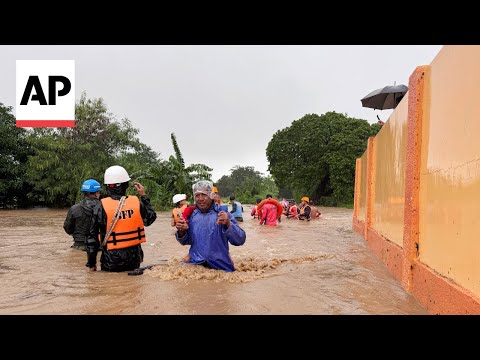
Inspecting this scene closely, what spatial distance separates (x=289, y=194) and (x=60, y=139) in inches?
1049

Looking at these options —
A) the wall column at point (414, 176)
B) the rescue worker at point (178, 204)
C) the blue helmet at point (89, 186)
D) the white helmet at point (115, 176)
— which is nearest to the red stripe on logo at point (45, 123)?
the rescue worker at point (178, 204)

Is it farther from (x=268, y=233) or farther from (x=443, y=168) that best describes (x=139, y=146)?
(x=443, y=168)

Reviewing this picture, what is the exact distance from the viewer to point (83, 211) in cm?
687

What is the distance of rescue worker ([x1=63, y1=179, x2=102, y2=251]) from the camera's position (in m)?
6.77

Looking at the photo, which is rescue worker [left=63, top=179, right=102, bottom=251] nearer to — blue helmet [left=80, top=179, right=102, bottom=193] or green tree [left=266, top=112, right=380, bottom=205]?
blue helmet [left=80, top=179, right=102, bottom=193]

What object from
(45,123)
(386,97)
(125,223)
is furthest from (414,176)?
(45,123)

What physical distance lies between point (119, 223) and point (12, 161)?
25600mm

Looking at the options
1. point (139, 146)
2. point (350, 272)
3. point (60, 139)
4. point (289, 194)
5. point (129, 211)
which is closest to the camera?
point (129, 211)

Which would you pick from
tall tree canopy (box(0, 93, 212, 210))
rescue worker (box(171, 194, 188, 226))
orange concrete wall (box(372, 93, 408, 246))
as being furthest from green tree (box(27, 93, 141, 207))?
orange concrete wall (box(372, 93, 408, 246))

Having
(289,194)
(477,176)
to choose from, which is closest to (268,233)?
(477,176)

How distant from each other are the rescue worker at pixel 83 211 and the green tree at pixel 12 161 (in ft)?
70.4

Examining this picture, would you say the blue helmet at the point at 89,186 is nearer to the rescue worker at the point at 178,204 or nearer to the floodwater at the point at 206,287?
the floodwater at the point at 206,287

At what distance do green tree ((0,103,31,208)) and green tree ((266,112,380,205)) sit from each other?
2048 centimetres

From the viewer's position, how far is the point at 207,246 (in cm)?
529
